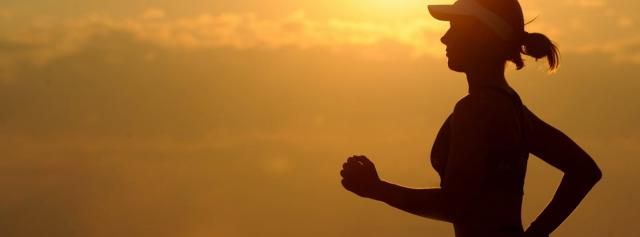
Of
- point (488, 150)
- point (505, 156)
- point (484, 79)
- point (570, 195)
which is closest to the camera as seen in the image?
point (488, 150)

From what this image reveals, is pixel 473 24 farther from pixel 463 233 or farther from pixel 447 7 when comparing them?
pixel 463 233

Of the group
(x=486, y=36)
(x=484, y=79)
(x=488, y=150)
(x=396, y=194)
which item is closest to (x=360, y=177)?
(x=396, y=194)

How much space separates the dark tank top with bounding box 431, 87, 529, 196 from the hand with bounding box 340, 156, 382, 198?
37 cm

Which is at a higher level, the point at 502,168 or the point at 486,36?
the point at 486,36

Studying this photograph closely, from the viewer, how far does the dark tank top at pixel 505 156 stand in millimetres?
15453

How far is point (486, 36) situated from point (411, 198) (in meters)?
0.99

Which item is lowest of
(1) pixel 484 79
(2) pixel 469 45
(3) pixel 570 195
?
(3) pixel 570 195

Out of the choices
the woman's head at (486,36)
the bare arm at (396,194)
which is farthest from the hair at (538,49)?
the bare arm at (396,194)

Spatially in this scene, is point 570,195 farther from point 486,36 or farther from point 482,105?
point 486,36

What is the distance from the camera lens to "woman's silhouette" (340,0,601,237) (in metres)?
15.4

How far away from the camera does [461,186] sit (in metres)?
15.4

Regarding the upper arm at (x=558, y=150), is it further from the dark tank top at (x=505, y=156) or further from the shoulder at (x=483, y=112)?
the shoulder at (x=483, y=112)

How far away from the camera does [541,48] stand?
15.7 meters

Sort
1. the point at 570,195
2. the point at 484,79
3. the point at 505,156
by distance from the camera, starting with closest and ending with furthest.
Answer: the point at 505,156 → the point at 484,79 → the point at 570,195
